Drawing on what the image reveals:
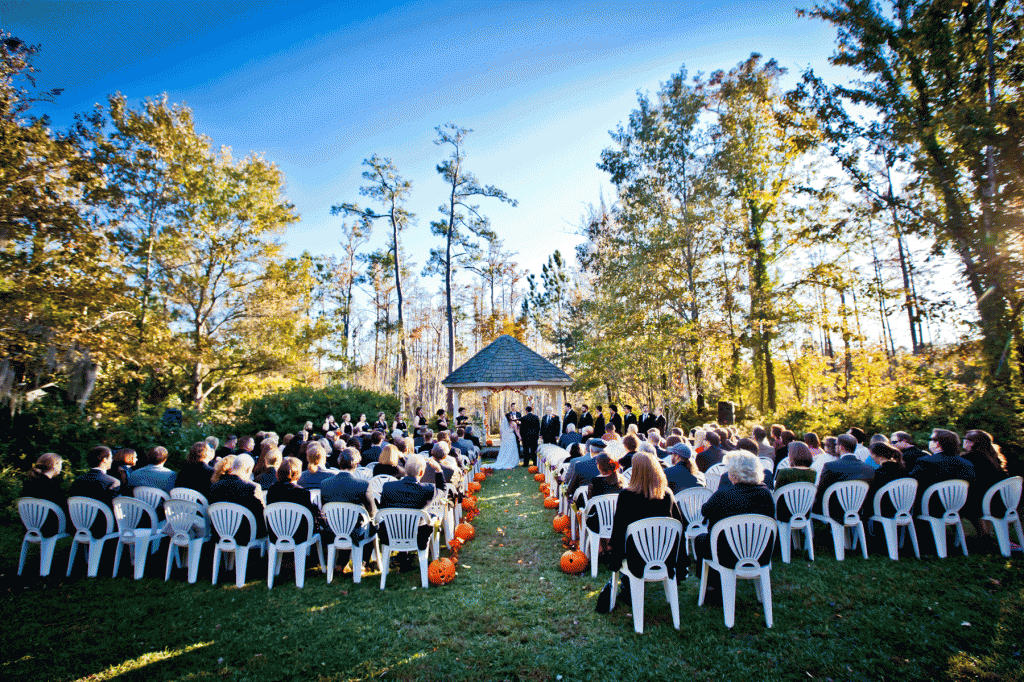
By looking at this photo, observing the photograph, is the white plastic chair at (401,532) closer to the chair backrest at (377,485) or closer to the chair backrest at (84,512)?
the chair backrest at (377,485)

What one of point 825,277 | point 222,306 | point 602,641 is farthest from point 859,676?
point 222,306

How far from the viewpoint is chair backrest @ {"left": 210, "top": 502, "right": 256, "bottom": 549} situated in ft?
15.9

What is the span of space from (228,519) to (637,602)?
4221 mm

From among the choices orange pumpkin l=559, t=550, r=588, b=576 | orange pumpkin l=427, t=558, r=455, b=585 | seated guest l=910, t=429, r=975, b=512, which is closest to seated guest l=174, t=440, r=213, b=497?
orange pumpkin l=427, t=558, r=455, b=585

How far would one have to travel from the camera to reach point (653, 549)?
380 cm

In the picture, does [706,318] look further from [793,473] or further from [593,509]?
[593,509]

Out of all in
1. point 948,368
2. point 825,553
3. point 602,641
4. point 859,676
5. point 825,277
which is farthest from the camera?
point 825,277

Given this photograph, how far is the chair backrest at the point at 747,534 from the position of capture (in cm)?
373

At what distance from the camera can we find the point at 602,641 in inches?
144

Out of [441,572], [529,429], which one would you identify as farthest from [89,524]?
[529,429]

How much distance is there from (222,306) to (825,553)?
68.4 ft

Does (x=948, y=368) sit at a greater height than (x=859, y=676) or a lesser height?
greater

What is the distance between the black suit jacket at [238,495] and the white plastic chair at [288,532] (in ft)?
0.76

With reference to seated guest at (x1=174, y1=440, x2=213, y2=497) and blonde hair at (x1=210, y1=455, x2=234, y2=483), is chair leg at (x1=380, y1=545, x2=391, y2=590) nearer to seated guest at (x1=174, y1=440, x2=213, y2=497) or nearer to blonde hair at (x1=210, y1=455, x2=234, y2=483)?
blonde hair at (x1=210, y1=455, x2=234, y2=483)
